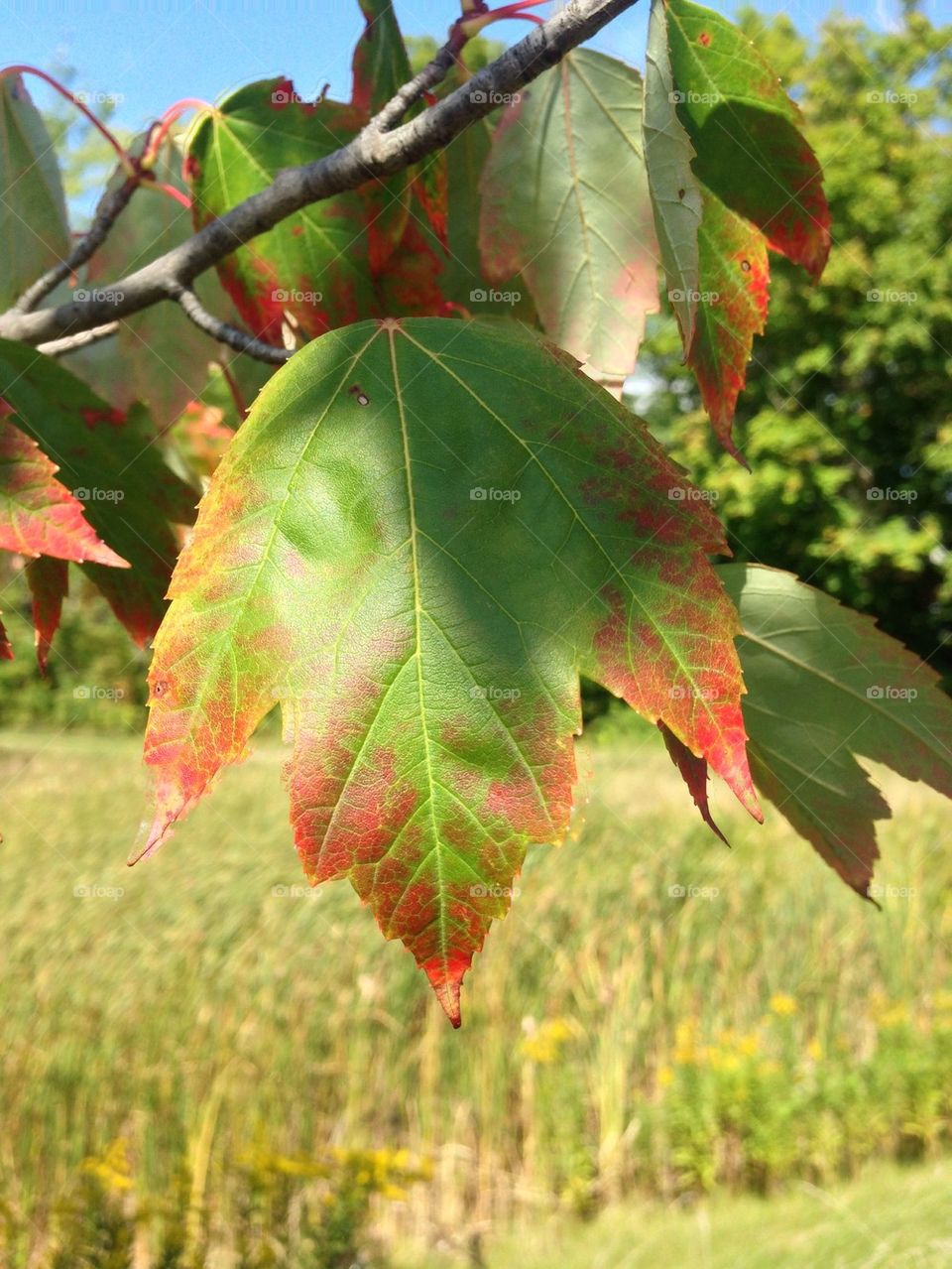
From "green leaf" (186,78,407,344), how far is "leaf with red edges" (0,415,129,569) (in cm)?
20

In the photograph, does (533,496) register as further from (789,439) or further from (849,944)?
(789,439)

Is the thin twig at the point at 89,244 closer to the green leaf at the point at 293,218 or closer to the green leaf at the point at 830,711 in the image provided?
the green leaf at the point at 293,218

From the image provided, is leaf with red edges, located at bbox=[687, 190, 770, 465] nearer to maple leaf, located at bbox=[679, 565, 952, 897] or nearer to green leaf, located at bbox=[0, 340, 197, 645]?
maple leaf, located at bbox=[679, 565, 952, 897]

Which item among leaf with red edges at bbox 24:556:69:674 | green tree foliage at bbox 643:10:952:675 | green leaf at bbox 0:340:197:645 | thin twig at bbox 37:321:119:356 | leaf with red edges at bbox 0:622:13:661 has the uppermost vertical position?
green tree foliage at bbox 643:10:952:675

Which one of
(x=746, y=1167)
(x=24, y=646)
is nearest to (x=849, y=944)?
(x=746, y=1167)

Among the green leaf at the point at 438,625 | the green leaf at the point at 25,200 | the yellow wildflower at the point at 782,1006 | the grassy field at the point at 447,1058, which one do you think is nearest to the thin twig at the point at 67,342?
the green leaf at the point at 25,200

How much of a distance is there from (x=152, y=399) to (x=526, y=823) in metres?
0.45

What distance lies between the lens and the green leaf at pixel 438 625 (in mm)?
388

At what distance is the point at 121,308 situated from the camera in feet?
1.96

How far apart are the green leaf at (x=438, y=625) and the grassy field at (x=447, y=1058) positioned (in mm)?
2758

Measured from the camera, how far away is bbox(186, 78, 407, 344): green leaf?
61 centimetres

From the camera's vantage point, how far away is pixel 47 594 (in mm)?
566

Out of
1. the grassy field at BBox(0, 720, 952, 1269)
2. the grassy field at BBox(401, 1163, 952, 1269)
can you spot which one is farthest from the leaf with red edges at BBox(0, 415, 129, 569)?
the grassy field at BBox(401, 1163, 952, 1269)

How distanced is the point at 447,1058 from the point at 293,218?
3.49 metres
